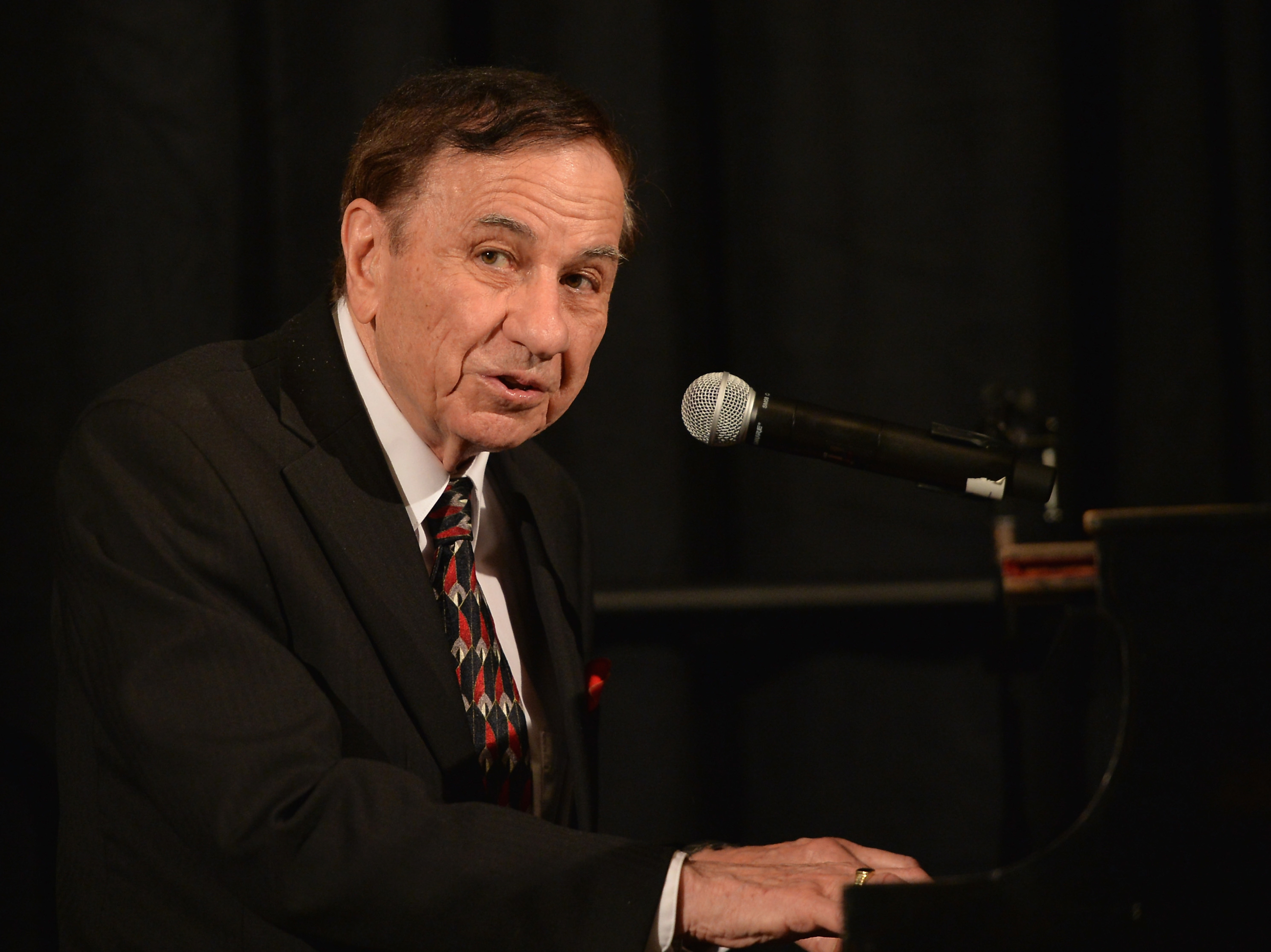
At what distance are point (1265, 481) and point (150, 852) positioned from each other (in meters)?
1.95

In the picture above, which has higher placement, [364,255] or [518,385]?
[364,255]

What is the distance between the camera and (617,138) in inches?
57.6

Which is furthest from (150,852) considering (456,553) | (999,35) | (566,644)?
(999,35)

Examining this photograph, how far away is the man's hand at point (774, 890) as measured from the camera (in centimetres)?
99

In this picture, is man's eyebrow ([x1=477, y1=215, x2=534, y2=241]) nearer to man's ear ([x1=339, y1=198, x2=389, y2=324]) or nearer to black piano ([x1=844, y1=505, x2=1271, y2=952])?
man's ear ([x1=339, y1=198, x2=389, y2=324])

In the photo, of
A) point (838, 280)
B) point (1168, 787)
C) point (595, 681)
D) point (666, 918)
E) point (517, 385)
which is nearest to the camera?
point (1168, 787)

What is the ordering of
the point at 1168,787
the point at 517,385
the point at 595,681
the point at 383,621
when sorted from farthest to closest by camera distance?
the point at 595,681, the point at 517,385, the point at 383,621, the point at 1168,787

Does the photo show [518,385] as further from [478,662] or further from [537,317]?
[478,662]

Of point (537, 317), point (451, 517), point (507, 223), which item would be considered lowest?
point (451, 517)

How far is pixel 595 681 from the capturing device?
1.56 metres

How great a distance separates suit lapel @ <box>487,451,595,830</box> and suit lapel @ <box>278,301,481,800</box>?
0.23 metres

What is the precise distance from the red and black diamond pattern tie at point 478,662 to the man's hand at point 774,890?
39 centimetres

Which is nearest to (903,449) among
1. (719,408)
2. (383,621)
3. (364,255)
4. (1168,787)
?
(719,408)

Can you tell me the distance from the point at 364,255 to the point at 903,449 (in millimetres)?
733
